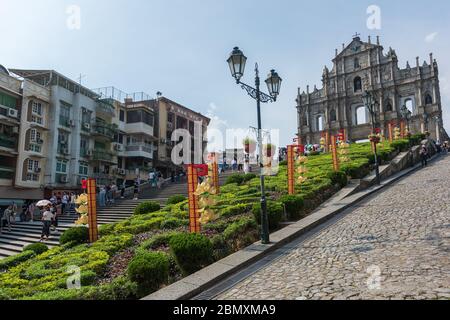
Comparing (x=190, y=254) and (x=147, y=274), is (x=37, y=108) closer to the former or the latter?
(x=190, y=254)

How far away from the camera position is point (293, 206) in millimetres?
12750

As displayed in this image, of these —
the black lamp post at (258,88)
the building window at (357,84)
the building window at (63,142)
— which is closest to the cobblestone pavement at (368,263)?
the black lamp post at (258,88)

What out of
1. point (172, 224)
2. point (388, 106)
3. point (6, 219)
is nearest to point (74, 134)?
point (6, 219)

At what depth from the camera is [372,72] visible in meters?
57.9

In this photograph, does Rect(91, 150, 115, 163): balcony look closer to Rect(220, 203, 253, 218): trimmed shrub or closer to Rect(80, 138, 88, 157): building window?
Rect(80, 138, 88, 157): building window

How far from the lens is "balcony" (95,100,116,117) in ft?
126

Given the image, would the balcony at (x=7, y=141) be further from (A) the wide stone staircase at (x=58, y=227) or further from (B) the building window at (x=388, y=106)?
(B) the building window at (x=388, y=106)

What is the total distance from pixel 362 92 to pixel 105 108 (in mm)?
39881

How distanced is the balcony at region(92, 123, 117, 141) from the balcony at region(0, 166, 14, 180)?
972 cm

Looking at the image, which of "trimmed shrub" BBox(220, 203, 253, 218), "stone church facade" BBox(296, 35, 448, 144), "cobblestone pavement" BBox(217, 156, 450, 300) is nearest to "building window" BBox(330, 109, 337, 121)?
"stone church facade" BBox(296, 35, 448, 144)

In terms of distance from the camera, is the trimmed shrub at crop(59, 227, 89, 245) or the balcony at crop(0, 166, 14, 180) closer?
the trimmed shrub at crop(59, 227, 89, 245)

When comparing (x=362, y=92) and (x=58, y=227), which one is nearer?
(x=58, y=227)

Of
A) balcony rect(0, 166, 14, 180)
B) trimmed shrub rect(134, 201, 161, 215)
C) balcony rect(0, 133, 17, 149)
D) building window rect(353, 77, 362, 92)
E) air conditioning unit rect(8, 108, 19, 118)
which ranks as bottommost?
trimmed shrub rect(134, 201, 161, 215)
